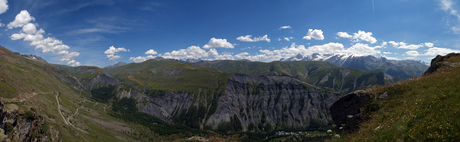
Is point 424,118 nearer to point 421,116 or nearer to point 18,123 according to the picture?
point 421,116

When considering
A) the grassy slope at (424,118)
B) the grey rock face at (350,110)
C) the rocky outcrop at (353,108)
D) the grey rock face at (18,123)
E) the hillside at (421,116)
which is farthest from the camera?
the grey rock face at (18,123)

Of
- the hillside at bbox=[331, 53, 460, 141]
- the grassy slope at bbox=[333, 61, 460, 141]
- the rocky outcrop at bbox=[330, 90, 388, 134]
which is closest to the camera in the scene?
the grassy slope at bbox=[333, 61, 460, 141]

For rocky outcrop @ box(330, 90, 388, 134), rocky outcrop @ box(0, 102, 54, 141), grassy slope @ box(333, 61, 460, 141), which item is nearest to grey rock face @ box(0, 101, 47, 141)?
rocky outcrop @ box(0, 102, 54, 141)

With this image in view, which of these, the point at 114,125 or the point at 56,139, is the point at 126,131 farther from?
the point at 56,139

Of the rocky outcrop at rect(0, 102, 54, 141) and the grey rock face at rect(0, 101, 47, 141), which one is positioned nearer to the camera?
the rocky outcrop at rect(0, 102, 54, 141)

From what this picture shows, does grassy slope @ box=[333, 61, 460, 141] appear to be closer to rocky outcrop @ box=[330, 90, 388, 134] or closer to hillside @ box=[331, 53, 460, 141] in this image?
hillside @ box=[331, 53, 460, 141]

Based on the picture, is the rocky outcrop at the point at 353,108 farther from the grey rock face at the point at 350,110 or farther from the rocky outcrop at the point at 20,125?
the rocky outcrop at the point at 20,125

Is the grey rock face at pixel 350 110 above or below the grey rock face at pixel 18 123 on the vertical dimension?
above

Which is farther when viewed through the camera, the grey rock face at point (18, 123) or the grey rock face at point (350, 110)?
the grey rock face at point (18, 123)

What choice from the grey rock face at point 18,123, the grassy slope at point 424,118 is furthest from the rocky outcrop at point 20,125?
the grassy slope at point 424,118
